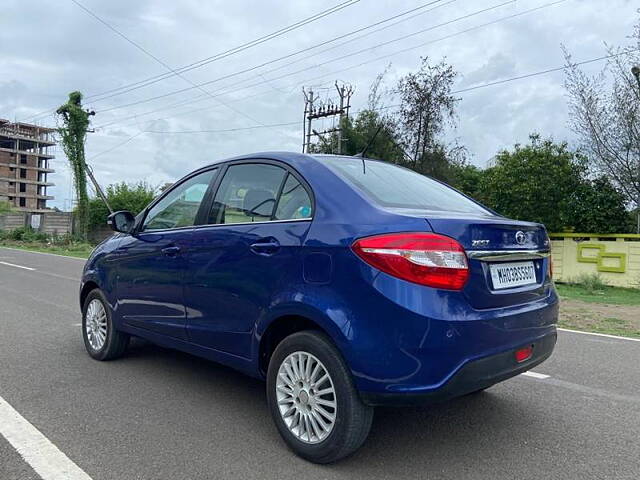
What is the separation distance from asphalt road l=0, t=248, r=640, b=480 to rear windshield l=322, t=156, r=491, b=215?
1442 millimetres

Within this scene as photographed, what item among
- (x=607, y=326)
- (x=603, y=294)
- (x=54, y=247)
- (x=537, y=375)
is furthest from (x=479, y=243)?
(x=54, y=247)

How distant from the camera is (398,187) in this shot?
3.55 meters

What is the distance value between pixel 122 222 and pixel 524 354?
3.46 m

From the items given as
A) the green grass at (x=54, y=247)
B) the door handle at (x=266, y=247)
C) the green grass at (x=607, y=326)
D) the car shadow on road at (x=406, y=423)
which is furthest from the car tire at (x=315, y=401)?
the green grass at (x=54, y=247)

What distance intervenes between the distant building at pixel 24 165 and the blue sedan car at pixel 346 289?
Answer: 110m

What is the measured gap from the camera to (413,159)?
22.1 meters

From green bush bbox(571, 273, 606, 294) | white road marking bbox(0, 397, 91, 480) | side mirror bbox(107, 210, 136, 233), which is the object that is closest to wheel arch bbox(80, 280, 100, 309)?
side mirror bbox(107, 210, 136, 233)

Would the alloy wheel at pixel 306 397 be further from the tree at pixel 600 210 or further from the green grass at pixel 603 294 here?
the tree at pixel 600 210

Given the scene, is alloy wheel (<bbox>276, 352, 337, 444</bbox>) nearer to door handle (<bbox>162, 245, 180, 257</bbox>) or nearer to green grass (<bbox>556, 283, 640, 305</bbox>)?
door handle (<bbox>162, 245, 180, 257</bbox>)

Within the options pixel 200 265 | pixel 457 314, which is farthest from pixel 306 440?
pixel 200 265

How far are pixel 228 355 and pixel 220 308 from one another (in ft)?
1.04

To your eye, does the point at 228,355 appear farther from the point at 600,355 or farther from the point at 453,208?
→ the point at 600,355

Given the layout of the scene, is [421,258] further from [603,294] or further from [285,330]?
[603,294]

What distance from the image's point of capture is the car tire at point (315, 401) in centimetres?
282
